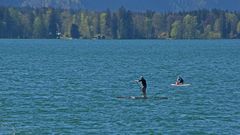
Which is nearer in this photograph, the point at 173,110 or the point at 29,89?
the point at 173,110

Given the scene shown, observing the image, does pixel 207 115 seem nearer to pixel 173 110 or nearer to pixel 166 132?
pixel 173 110

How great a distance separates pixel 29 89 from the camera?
283 feet

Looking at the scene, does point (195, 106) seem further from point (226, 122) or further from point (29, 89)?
point (29, 89)

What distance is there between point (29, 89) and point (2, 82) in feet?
35.1

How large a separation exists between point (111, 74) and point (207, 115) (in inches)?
2063

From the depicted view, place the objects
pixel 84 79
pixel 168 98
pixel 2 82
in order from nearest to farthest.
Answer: pixel 168 98 < pixel 2 82 < pixel 84 79

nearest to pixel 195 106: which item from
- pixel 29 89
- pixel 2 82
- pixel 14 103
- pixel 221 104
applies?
pixel 221 104

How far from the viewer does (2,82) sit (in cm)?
Answer: 9625

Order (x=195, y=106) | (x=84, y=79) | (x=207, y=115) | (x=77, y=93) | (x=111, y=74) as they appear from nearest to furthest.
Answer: (x=207, y=115) < (x=195, y=106) < (x=77, y=93) < (x=84, y=79) < (x=111, y=74)

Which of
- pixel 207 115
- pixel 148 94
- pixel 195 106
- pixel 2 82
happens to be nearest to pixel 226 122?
pixel 207 115

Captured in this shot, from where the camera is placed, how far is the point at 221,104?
2800 inches

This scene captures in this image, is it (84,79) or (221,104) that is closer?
(221,104)

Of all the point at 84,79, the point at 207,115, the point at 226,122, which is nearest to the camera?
the point at 226,122

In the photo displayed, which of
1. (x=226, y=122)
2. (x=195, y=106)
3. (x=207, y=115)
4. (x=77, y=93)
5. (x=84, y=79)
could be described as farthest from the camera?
(x=84, y=79)
